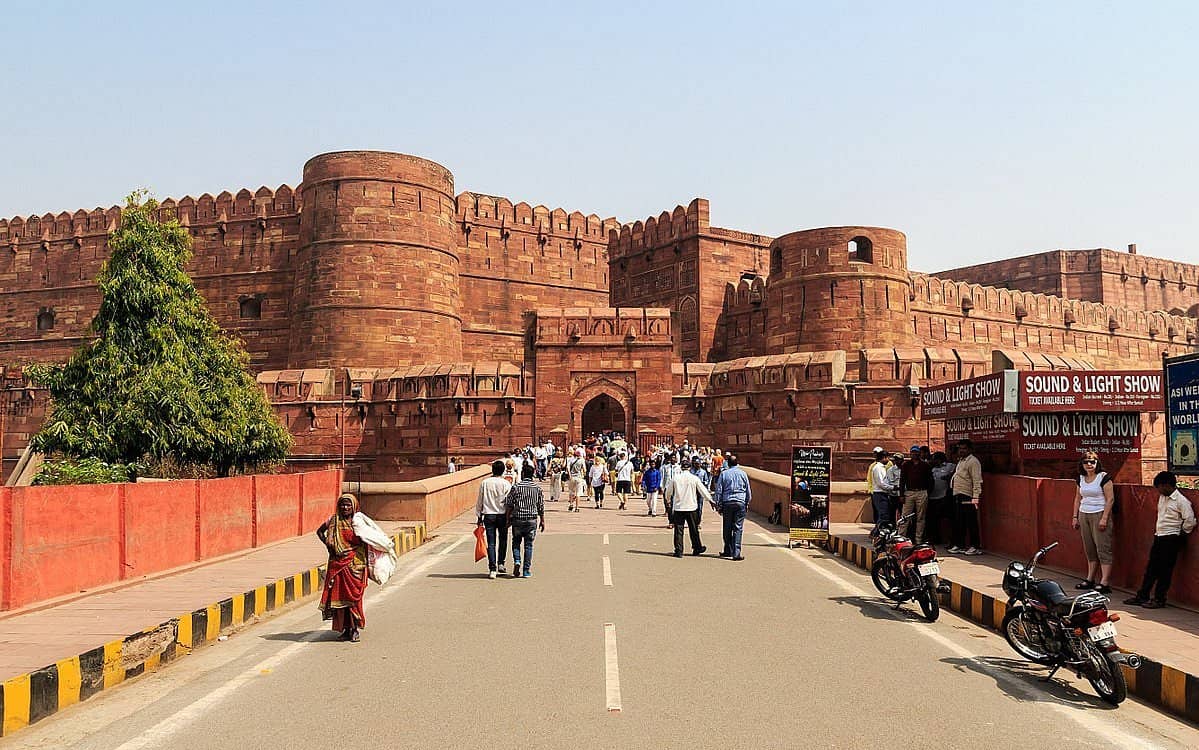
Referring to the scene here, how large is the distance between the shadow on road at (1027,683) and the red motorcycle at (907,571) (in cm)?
137

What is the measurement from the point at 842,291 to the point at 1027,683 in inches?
1146

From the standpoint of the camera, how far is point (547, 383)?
28.9m

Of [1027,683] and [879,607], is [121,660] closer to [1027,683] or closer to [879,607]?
[1027,683]

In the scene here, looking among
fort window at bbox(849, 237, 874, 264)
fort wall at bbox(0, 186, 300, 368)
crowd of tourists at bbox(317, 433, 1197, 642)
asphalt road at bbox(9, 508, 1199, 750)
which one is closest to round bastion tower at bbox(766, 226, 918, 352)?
fort window at bbox(849, 237, 874, 264)

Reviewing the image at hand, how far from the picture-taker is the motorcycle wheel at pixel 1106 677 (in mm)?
5273

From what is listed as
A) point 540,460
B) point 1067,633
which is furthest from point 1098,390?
point 540,460

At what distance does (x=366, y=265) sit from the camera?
3588cm

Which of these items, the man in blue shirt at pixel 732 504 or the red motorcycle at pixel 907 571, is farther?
the man in blue shirt at pixel 732 504

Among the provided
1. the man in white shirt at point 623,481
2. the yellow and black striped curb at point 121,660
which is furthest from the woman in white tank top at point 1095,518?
the man in white shirt at point 623,481

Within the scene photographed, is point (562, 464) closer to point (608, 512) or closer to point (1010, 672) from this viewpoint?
point (608, 512)

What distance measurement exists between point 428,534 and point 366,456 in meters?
16.7

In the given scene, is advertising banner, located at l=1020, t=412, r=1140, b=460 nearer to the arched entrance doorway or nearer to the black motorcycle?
the black motorcycle

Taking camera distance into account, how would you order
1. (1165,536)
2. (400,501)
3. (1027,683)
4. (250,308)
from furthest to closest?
(250,308) → (400,501) → (1165,536) → (1027,683)

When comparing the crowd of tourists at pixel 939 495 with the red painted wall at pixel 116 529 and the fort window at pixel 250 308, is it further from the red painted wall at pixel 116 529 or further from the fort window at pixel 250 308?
the fort window at pixel 250 308
